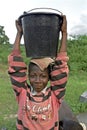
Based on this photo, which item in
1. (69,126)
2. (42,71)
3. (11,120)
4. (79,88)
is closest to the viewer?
(42,71)

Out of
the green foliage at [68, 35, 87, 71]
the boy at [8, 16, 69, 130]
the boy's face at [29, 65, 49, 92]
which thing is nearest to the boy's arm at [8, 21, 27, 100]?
the boy at [8, 16, 69, 130]

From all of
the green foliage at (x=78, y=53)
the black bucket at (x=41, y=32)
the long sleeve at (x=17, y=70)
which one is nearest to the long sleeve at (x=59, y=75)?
the black bucket at (x=41, y=32)

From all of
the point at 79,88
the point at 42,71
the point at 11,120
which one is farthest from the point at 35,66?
the point at 79,88

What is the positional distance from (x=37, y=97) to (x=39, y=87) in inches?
3.5

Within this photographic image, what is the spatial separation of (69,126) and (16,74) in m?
0.84

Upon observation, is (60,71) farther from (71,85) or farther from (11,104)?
(71,85)

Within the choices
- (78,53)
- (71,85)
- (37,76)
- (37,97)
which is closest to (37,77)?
(37,76)

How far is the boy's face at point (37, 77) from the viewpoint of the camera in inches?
108

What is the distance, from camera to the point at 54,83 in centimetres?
286

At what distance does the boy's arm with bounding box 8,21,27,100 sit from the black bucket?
0.09 metres

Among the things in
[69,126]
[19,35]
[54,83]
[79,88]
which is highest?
[19,35]

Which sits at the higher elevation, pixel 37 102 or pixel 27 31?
pixel 27 31

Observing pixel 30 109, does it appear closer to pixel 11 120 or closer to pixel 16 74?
pixel 16 74

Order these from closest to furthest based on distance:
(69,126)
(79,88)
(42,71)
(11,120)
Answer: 1. (42,71)
2. (69,126)
3. (11,120)
4. (79,88)
